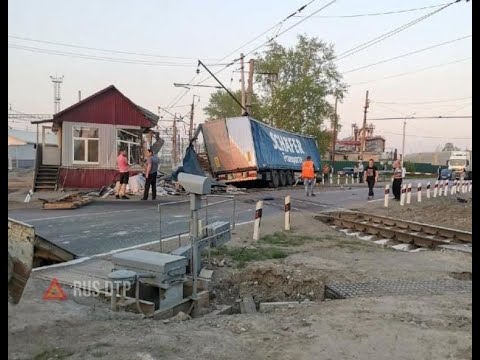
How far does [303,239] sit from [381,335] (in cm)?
647

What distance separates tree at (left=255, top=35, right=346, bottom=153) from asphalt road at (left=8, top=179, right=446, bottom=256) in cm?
3325

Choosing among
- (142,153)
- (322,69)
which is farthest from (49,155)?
(322,69)

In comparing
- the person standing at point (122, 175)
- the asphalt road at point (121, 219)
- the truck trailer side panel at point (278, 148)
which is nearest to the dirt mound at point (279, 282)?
the asphalt road at point (121, 219)

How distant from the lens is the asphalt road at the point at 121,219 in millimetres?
9672

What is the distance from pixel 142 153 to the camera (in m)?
25.2

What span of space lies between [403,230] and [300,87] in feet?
134

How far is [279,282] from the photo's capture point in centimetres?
739

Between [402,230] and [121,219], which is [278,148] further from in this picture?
[121,219]

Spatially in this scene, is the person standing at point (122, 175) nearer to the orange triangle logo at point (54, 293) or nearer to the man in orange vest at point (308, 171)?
the man in orange vest at point (308, 171)

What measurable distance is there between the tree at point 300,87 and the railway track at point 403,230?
37.1 meters

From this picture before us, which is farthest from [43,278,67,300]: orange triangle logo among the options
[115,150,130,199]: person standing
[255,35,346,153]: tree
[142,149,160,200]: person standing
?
[255,35,346,153]: tree

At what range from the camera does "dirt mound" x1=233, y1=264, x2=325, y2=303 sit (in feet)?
23.1

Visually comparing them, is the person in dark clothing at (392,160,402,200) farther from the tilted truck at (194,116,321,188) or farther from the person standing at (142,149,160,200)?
the person standing at (142,149,160,200)
